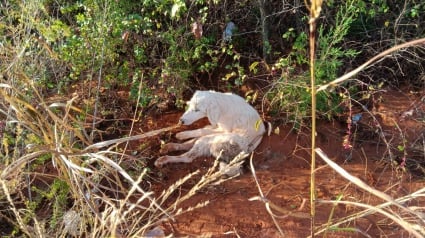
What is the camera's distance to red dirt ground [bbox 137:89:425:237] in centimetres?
274

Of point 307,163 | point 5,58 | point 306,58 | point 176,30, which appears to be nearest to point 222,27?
point 176,30

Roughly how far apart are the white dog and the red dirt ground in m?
0.08

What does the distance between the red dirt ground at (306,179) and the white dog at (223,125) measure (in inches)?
3.2

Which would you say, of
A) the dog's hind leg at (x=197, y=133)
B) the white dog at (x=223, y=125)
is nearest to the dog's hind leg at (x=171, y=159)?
the white dog at (x=223, y=125)

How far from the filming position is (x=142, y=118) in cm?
375

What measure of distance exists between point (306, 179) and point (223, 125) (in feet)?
2.30

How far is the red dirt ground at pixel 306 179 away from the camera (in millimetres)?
2738

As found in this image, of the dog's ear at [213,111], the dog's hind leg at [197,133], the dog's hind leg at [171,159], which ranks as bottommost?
the dog's hind leg at [171,159]

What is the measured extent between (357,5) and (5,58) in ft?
8.63

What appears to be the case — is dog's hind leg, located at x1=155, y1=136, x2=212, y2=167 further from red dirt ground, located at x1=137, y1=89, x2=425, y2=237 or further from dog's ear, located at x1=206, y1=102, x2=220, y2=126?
dog's ear, located at x1=206, y1=102, x2=220, y2=126

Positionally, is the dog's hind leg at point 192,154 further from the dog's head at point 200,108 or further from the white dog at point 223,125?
the dog's head at point 200,108

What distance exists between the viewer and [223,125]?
332 cm

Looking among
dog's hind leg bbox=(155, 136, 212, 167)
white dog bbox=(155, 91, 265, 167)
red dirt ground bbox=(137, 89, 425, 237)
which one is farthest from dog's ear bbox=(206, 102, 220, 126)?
red dirt ground bbox=(137, 89, 425, 237)

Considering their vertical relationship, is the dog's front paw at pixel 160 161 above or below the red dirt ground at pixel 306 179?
above
